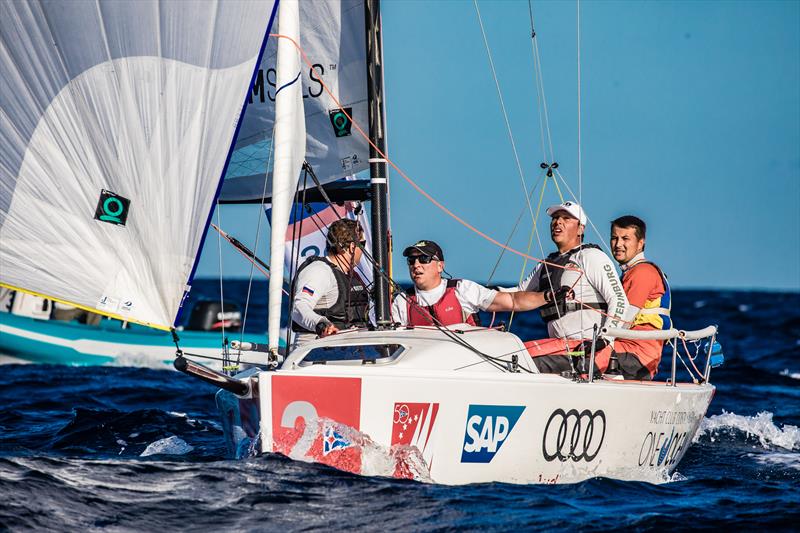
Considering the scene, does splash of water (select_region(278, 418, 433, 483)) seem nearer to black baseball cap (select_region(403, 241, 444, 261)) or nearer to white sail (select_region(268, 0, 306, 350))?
white sail (select_region(268, 0, 306, 350))

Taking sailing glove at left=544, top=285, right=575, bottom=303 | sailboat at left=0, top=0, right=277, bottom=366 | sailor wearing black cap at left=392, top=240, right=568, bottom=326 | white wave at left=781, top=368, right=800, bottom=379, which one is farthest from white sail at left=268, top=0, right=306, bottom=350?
white wave at left=781, top=368, right=800, bottom=379

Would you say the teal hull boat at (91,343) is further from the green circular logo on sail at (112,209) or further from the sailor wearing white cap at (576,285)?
the green circular logo on sail at (112,209)

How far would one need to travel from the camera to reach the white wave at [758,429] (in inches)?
365

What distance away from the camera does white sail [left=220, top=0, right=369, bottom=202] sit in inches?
308

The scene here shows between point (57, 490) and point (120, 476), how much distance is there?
0.40 metres

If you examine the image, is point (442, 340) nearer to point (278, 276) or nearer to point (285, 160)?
point (278, 276)

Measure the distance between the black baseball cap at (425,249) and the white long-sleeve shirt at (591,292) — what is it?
3.03 feet

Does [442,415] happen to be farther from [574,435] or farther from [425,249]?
[425,249]

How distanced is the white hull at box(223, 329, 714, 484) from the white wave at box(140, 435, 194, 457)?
1856 mm

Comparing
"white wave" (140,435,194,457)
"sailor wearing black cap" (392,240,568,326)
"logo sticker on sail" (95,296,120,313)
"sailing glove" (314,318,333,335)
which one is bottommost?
"white wave" (140,435,194,457)

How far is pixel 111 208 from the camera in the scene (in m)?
6.06

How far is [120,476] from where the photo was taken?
573cm

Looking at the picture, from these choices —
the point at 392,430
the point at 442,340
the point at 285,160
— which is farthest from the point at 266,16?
the point at 392,430

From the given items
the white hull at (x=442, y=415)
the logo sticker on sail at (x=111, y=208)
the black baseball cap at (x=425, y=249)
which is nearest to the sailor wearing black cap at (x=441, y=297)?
the black baseball cap at (x=425, y=249)
